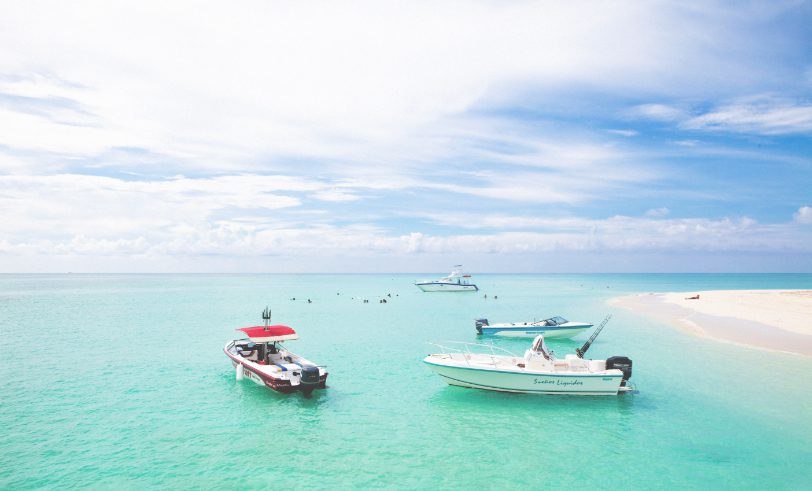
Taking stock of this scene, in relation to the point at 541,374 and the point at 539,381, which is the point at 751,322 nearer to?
the point at 539,381

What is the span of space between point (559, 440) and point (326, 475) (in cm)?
883

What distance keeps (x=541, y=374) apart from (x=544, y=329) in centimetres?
2040

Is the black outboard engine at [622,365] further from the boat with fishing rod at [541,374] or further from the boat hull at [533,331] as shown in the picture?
the boat hull at [533,331]

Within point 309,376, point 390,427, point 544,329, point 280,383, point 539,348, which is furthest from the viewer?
point 544,329

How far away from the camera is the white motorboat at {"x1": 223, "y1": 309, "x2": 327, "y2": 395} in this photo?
22.8 meters

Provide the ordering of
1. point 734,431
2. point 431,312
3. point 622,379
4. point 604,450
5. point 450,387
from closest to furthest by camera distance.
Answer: point 604,450, point 734,431, point 622,379, point 450,387, point 431,312

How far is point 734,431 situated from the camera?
62.1 feet

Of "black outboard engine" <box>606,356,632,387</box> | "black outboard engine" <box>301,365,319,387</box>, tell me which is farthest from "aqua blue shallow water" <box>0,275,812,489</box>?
"black outboard engine" <box>606,356,632,387</box>

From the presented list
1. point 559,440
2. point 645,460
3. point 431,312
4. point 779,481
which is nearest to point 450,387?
point 559,440

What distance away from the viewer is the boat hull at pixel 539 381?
2291 centimetres

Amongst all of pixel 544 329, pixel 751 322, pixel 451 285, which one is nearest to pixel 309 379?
pixel 544 329

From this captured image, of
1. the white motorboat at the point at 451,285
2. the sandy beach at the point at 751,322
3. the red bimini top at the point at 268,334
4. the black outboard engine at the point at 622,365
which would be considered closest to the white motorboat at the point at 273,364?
the red bimini top at the point at 268,334

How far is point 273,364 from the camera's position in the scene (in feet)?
87.1

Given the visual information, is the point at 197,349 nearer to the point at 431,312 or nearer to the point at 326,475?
the point at 326,475
